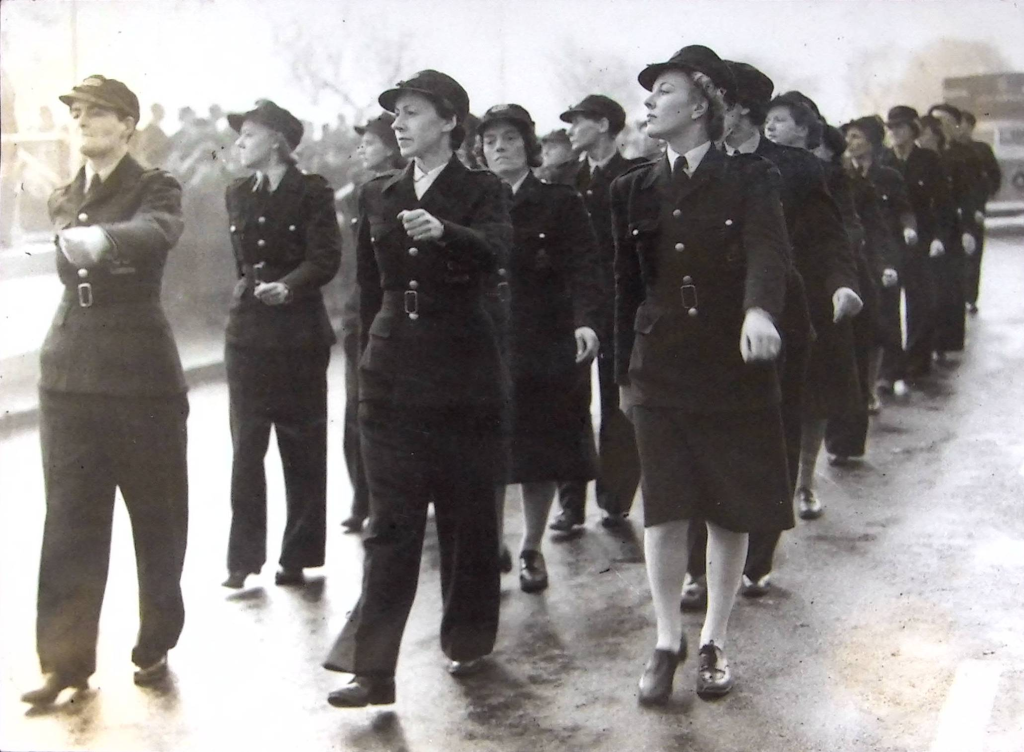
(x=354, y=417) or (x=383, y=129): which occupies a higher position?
(x=383, y=129)

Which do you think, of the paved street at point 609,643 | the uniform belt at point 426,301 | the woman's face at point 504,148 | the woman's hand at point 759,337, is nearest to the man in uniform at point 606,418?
the paved street at point 609,643

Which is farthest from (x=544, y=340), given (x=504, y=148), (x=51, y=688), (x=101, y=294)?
(x=51, y=688)

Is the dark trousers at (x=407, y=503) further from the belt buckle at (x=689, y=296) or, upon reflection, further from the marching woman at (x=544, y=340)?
the marching woman at (x=544, y=340)

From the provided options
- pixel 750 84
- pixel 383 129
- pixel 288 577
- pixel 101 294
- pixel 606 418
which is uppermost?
pixel 750 84

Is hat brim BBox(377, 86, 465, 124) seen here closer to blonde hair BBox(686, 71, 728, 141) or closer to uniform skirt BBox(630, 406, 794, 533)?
blonde hair BBox(686, 71, 728, 141)

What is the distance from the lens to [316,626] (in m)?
5.50

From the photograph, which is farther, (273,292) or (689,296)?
(273,292)

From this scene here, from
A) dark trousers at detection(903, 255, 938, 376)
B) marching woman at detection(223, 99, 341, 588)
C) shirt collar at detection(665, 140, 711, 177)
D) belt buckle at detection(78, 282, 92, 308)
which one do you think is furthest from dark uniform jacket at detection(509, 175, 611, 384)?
belt buckle at detection(78, 282, 92, 308)

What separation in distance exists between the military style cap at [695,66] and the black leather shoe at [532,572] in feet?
6.56

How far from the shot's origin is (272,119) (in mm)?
5633

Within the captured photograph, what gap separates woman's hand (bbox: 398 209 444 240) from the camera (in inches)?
182

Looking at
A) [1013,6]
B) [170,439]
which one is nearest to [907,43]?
[1013,6]

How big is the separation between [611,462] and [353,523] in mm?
1152

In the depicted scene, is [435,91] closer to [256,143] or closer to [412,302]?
[412,302]
